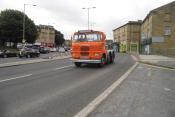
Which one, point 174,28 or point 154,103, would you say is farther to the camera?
point 174,28

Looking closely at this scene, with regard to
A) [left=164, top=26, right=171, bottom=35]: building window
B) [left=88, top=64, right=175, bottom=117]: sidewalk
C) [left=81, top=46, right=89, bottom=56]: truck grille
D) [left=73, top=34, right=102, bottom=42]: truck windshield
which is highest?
[left=164, top=26, right=171, bottom=35]: building window

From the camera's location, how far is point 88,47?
24.3m

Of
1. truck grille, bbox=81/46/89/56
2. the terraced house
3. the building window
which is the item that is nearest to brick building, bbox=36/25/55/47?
the terraced house

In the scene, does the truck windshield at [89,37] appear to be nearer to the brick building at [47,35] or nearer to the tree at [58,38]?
the brick building at [47,35]

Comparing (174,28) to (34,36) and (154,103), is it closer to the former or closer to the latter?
(34,36)

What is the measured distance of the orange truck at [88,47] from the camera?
2417cm

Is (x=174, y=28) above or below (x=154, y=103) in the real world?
above

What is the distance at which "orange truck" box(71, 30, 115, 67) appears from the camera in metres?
24.2

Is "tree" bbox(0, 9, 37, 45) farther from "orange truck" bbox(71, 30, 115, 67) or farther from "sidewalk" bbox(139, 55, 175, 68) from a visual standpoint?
"orange truck" bbox(71, 30, 115, 67)

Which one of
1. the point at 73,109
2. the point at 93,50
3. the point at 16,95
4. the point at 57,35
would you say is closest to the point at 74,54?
the point at 93,50

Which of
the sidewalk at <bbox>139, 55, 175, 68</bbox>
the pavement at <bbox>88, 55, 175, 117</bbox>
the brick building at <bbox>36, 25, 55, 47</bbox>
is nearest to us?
the pavement at <bbox>88, 55, 175, 117</bbox>

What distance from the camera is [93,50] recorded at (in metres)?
24.2

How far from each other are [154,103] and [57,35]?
14973 centimetres

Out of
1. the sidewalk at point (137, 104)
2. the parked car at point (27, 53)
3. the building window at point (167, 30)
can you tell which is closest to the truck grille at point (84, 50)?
the sidewalk at point (137, 104)
